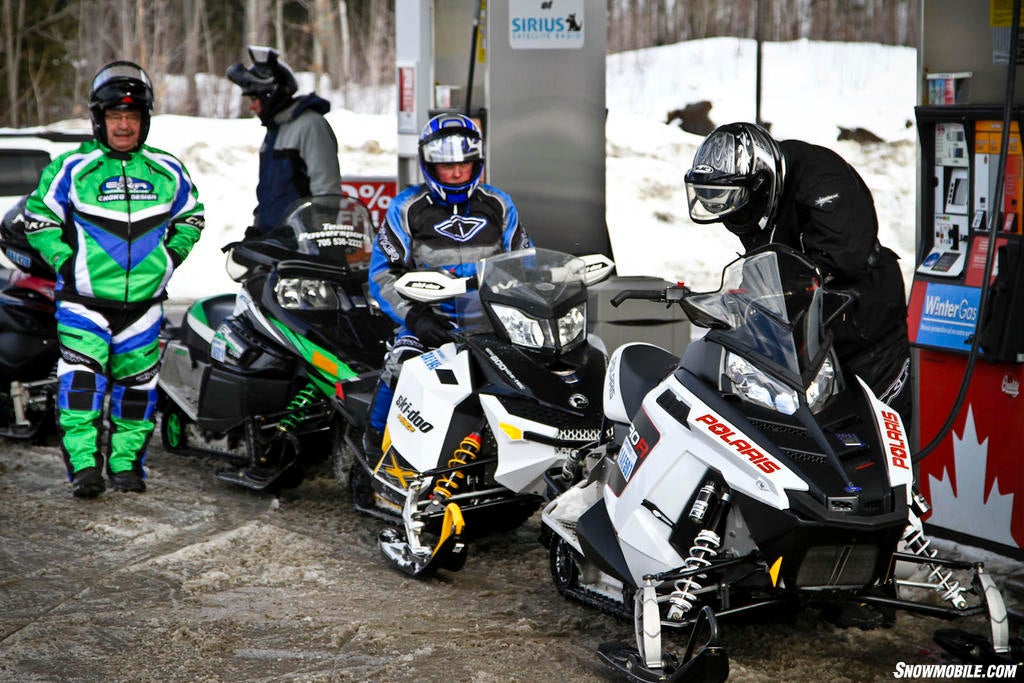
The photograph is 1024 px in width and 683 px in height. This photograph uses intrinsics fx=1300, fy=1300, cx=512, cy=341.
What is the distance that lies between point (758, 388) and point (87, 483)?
12.8 feet

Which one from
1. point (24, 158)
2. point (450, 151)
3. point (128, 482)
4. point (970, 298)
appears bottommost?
point (128, 482)

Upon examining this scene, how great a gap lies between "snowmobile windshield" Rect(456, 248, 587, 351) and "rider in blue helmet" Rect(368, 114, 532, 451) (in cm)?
55

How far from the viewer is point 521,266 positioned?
5.26 meters

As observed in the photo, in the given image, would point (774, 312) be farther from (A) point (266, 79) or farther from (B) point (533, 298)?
(A) point (266, 79)

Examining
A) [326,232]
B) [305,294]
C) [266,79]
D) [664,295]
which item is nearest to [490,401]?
[664,295]

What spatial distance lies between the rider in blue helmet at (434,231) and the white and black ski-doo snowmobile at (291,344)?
24.7 inches

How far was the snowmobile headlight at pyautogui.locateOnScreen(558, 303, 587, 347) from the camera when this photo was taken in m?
5.14

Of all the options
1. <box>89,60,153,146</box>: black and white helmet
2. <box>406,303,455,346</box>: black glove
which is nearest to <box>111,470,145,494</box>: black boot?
<box>89,60,153,146</box>: black and white helmet

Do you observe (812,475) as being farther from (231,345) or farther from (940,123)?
(231,345)

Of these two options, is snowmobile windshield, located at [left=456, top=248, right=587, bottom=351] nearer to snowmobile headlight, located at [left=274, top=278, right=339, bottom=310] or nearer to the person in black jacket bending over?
the person in black jacket bending over

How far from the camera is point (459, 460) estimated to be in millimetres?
5234

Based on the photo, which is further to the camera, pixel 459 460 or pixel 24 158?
pixel 24 158

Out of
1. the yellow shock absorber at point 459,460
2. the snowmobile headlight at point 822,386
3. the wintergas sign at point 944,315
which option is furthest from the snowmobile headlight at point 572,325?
the wintergas sign at point 944,315

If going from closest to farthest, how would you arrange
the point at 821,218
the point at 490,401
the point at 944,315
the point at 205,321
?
the point at 821,218
the point at 490,401
the point at 944,315
the point at 205,321
